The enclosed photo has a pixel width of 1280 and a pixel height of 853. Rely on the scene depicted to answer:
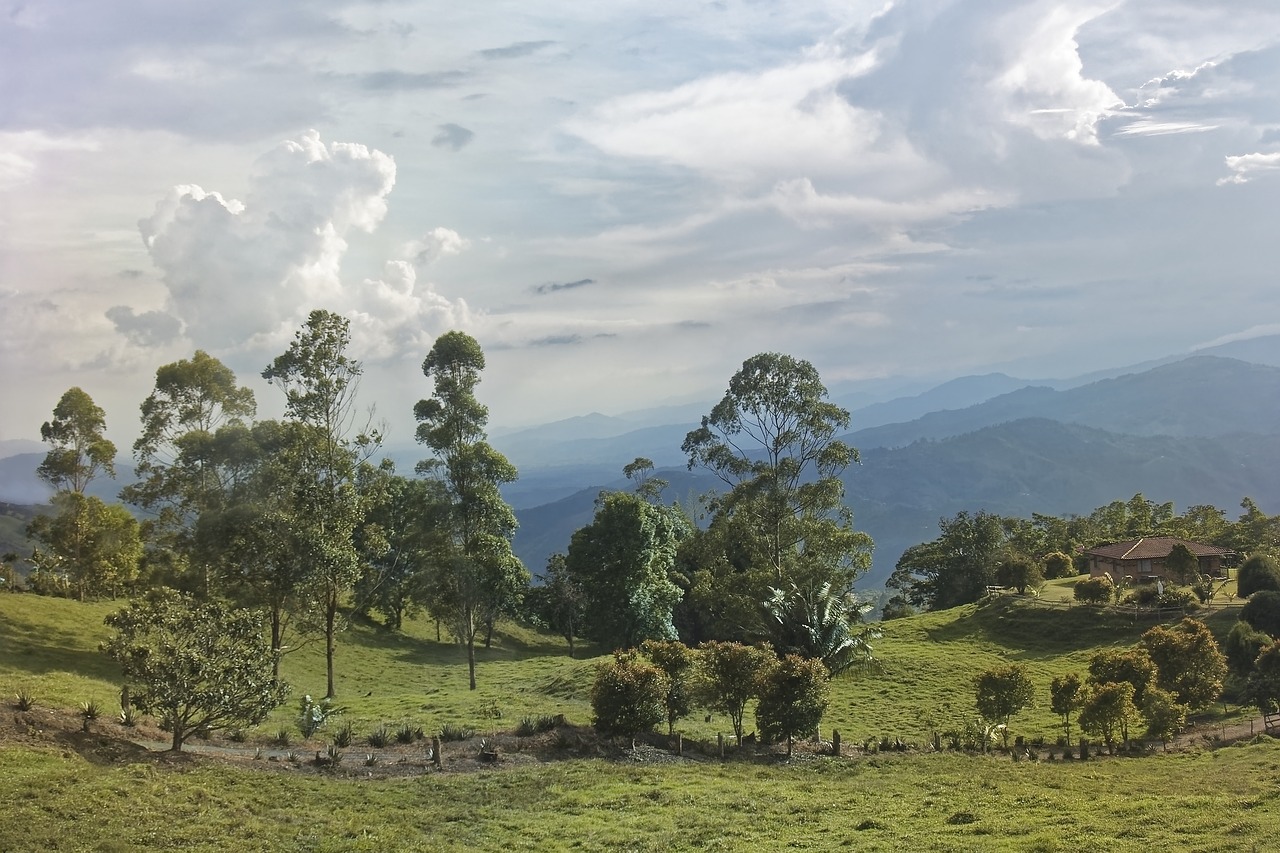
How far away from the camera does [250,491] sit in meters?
36.1

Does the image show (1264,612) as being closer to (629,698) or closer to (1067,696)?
(1067,696)

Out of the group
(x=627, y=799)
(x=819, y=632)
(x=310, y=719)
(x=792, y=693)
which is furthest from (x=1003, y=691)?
(x=310, y=719)

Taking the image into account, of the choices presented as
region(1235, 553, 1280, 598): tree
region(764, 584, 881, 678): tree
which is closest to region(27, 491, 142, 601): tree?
region(764, 584, 881, 678): tree

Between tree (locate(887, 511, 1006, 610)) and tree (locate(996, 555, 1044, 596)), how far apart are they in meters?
13.0

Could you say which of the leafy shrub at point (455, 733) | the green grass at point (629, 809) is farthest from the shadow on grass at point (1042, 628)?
the leafy shrub at point (455, 733)

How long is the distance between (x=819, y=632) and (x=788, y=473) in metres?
11.3

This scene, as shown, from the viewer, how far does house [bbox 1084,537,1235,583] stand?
6088 centimetres

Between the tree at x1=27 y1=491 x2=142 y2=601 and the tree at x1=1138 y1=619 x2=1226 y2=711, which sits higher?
the tree at x1=27 y1=491 x2=142 y2=601

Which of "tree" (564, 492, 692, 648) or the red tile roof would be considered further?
the red tile roof

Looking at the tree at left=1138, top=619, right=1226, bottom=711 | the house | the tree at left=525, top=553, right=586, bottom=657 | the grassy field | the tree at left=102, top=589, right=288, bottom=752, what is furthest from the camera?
the tree at left=525, top=553, right=586, bottom=657

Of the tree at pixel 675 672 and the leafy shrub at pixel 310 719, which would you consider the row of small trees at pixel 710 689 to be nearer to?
the tree at pixel 675 672

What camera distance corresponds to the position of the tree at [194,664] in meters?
20.1

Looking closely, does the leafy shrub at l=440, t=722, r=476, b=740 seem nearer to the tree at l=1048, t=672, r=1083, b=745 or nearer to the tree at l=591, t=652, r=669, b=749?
the tree at l=591, t=652, r=669, b=749

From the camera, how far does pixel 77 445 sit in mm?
45188
